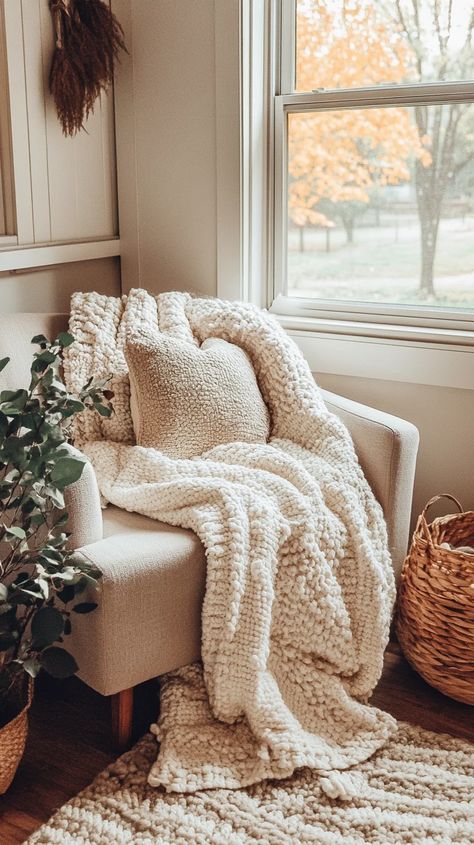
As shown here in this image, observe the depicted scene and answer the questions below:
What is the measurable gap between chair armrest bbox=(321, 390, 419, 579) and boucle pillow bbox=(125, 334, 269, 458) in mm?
265

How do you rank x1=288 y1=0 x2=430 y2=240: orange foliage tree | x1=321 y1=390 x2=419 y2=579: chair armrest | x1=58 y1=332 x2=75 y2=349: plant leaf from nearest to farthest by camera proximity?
1. x1=58 y1=332 x2=75 y2=349: plant leaf
2. x1=321 y1=390 x2=419 y2=579: chair armrest
3. x1=288 y1=0 x2=430 y2=240: orange foliage tree

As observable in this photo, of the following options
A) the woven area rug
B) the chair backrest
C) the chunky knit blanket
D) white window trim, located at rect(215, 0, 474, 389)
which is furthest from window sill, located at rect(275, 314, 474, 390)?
the woven area rug

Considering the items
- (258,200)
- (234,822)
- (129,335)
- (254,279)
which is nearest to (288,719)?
(234,822)

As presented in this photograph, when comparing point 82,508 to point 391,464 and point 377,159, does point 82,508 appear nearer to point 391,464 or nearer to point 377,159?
point 391,464

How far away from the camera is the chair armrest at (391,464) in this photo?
2.00 metres

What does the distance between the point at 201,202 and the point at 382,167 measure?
1.81 ft

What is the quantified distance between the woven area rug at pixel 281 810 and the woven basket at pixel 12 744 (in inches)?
5.2

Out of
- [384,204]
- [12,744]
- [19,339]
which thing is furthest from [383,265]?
[12,744]

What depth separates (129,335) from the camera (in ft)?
6.70

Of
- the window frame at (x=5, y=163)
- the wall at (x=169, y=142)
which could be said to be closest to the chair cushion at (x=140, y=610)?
the window frame at (x=5, y=163)

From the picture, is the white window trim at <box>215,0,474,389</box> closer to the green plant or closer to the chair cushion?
the chair cushion

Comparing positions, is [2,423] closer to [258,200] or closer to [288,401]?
[288,401]

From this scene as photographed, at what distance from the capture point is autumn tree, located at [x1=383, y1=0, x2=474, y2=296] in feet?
7.48

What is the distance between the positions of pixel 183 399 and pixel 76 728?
0.77m
